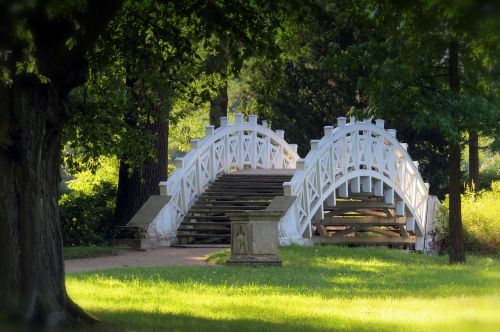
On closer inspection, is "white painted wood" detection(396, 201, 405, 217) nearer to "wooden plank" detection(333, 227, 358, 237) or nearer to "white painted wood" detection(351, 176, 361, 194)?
"wooden plank" detection(333, 227, 358, 237)

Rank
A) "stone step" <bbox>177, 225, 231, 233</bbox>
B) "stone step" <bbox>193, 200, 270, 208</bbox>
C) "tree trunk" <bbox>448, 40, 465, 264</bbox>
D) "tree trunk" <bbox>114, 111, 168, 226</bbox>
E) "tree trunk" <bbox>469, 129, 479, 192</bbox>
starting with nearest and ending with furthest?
"tree trunk" <bbox>448, 40, 465, 264</bbox>
"stone step" <bbox>177, 225, 231, 233</bbox>
"tree trunk" <bbox>114, 111, 168, 226</bbox>
"stone step" <bbox>193, 200, 270, 208</bbox>
"tree trunk" <bbox>469, 129, 479, 192</bbox>

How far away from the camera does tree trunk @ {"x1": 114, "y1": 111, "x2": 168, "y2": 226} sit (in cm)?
2678

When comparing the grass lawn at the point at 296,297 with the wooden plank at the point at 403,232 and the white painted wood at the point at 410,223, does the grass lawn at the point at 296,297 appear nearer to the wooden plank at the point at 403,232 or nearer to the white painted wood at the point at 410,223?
the white painted wood at the point at 410,223

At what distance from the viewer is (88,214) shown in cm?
2595

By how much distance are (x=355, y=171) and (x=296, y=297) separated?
17660mm

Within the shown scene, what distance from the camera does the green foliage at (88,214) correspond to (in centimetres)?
2554

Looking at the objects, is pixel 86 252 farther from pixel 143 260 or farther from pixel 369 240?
pixel 369 240

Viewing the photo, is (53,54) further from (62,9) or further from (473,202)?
(473,202)

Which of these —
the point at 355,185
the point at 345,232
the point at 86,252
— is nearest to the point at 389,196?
the point at 345,232

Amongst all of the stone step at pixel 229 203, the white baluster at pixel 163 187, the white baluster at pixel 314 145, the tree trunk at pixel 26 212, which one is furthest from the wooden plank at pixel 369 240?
the tree trunk at pixel 26 212

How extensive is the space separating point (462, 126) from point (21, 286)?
13.5 metres

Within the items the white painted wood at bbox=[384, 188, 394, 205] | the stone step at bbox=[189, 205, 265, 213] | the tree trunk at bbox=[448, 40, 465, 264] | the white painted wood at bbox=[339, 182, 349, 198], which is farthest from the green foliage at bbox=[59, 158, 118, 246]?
the white painted wood at bbox=[384, 188, 394, 205]

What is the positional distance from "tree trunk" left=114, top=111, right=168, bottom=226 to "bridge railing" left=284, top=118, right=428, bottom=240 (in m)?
3.78

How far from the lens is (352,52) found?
2100 centimetres
